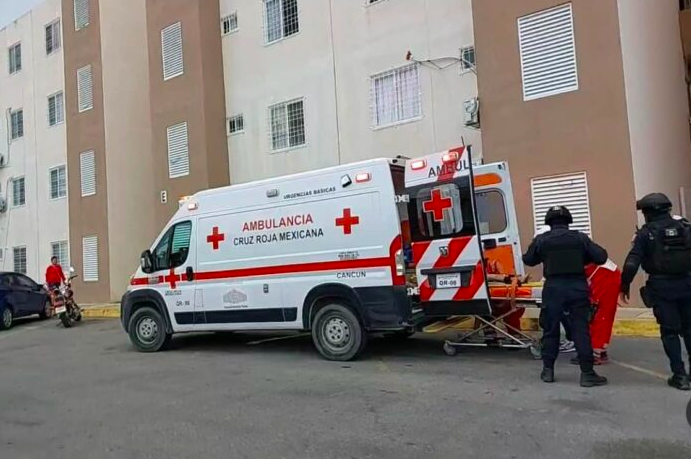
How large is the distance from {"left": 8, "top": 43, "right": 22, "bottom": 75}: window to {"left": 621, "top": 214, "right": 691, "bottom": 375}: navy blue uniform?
26.9 meters

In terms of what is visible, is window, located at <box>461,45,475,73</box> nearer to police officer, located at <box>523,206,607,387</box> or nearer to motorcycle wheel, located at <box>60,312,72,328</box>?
police officer, located at <box>523,206,607,387</box>

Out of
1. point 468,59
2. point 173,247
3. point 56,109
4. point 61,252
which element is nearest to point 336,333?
point 173,247

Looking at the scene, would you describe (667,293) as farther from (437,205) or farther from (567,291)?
(437,205)

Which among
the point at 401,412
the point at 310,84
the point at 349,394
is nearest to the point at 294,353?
the point at 349,394

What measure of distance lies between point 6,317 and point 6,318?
1.0 inches

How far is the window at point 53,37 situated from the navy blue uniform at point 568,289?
23438 millimetres

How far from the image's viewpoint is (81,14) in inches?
875

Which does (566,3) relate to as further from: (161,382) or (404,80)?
(161,382)

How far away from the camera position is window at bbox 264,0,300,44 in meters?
16.5

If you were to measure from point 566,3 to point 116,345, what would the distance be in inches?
412

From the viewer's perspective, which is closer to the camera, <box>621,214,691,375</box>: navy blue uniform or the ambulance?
<box>621,214,691,375</box>: navy blue uniform

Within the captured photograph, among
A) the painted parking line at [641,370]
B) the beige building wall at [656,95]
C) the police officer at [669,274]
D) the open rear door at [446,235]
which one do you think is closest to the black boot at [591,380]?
the police officer at [669,274]

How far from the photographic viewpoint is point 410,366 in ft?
24.9

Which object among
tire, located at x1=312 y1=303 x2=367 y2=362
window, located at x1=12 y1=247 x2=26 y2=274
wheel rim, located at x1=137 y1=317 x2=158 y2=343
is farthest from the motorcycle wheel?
window, located at x1=12 y1=247 x2=26 y2=274
